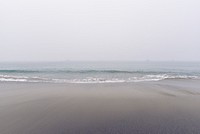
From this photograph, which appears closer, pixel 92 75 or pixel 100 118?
pixel 100 118

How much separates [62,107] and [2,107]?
107 inches

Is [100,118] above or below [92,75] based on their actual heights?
below

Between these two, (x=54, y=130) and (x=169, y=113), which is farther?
(x=169, y=113)

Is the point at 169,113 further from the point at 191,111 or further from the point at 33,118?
the point at 33,118

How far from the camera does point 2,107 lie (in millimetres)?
6301

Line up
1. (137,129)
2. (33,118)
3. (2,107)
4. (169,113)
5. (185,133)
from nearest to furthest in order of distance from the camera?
1. (185,133)
2. (137,129)
3. (33,118)
4. (169,113)
5. (2,107)

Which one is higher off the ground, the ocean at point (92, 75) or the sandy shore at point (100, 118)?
the ocean at point (92, 75)

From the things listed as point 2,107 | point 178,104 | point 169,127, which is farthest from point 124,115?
point 2,107

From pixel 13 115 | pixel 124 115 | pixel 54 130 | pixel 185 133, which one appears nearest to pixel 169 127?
pixel 185 133

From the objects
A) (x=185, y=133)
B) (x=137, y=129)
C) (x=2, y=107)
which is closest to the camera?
(x=185, y=133)

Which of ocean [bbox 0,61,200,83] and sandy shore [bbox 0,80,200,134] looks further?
ocean [bbox 0,61,200,83]

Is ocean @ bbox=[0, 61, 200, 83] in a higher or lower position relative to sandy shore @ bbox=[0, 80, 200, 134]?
higher

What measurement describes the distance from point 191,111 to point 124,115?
2.91 meters

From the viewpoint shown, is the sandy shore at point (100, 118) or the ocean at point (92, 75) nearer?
the sandy shore at point (100, 118)
